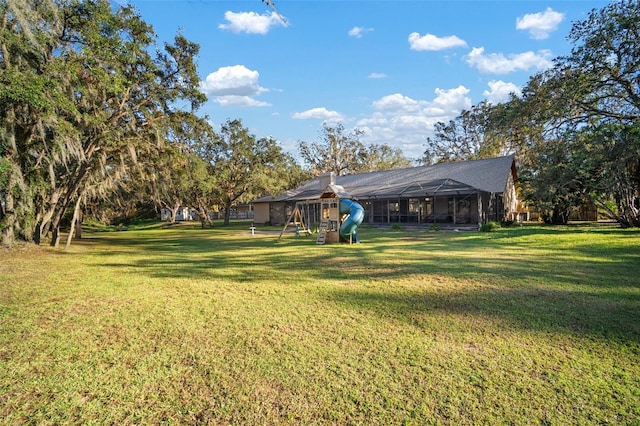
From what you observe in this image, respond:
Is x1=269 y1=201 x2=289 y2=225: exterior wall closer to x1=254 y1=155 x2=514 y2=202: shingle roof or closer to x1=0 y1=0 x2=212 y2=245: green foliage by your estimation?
x1=254 y1=155 x2=514 y2=202: shingle roof

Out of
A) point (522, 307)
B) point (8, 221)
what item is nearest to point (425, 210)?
point (522, 307)

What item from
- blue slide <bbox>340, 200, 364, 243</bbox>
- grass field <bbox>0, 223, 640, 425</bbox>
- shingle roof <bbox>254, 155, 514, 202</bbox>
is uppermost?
shingle roof <bbox>254, 155, 514, 202</bbox>

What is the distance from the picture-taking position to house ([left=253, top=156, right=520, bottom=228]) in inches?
828

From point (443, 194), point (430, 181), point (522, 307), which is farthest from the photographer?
point (430, 181)

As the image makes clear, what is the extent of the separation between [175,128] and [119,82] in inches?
145

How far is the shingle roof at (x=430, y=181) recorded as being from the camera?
21156 millimetres

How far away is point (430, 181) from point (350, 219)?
12945 millimetres

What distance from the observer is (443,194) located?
20.7m

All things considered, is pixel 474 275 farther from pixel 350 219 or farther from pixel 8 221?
pixel 8 221

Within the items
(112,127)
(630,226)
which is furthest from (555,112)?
(112,127)

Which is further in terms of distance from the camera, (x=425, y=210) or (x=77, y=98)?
(x=425, y=210)

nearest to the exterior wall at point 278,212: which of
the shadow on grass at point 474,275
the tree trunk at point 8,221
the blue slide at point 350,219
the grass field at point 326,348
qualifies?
the blue slide at point 350,219

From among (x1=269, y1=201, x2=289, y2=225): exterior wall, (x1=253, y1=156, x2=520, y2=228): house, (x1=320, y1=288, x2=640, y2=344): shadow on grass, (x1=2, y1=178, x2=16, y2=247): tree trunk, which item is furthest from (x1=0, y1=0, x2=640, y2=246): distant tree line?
(x1=269, y1=201, x2=289, y2=225): exterior wall

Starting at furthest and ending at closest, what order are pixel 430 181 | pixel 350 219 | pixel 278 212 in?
pixel 278 212 → pixel 430 181 → pixel 350 219
